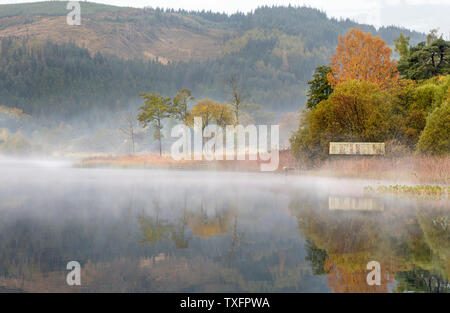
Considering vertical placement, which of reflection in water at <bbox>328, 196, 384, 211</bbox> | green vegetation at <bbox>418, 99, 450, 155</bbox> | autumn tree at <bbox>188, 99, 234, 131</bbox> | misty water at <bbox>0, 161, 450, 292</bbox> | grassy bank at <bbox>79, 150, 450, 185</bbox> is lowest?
misty water at <bbox>0, 161, 450, 292</bbox>

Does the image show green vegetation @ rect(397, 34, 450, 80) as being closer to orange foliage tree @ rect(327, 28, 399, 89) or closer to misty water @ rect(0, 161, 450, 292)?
orange foliage tree @ rect(327, 28, 399, 89)

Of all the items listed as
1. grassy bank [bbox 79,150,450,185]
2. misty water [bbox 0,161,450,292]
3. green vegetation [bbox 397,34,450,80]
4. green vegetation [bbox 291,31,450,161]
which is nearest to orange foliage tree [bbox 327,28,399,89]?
green vegetation [bbox 397,34,450,80]

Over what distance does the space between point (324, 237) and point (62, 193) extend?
856 inches

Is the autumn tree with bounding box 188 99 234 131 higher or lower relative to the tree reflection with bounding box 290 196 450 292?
higher

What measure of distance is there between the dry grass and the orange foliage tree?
19.0 m

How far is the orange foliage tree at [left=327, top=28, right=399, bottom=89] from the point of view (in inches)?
2414

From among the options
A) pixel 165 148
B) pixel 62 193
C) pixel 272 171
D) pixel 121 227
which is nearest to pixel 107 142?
pixel 165 148

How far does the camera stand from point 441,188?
2905cm

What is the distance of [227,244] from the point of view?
14.7 metres

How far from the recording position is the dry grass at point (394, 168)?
33312 millimetres

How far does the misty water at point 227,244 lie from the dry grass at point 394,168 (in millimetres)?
8285

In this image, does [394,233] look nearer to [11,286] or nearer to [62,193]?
[11,286]

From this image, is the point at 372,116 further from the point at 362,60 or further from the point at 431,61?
the point at 431,61

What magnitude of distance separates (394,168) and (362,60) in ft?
89.7
